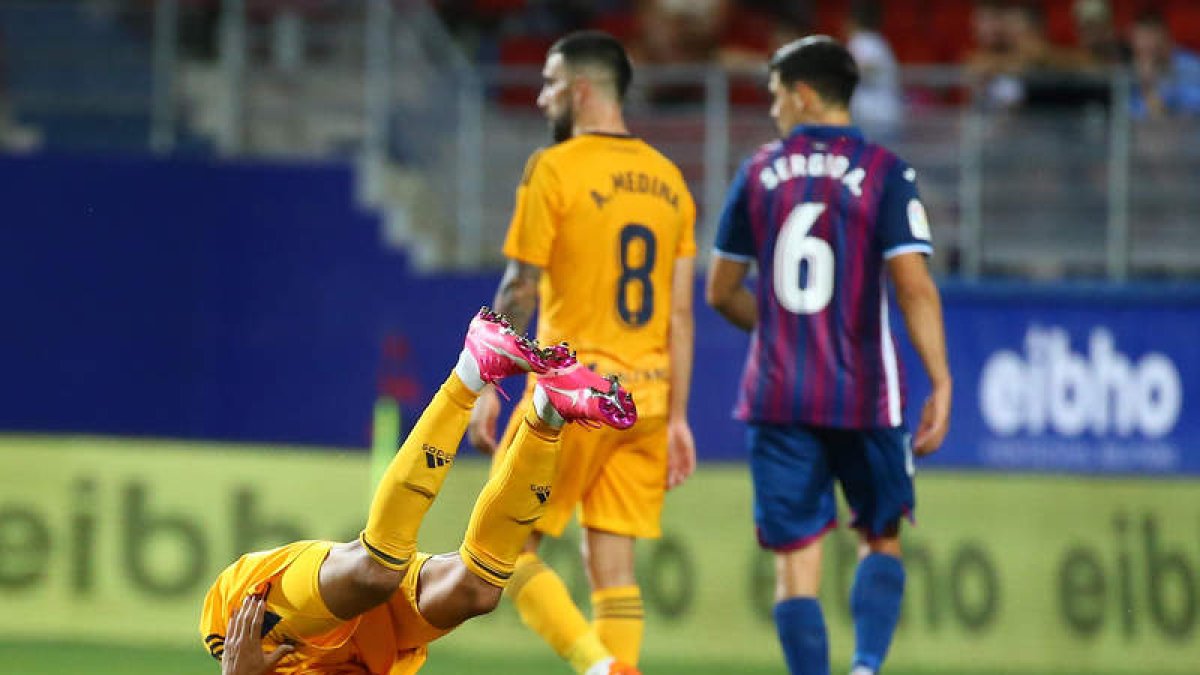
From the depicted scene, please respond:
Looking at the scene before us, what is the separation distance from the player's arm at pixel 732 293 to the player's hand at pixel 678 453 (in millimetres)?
395

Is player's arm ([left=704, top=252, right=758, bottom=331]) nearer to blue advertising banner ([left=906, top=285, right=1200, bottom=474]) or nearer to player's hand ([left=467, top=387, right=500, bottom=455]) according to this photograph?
player's hand ([left=467, top=387, right=500, bottom=455])

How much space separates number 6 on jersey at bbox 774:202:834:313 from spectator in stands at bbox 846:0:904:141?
6161 millimetres

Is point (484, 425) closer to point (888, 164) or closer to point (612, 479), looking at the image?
point (612, 479)

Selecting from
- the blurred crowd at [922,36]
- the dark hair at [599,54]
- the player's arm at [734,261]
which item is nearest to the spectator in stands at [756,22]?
the blurred crowd at [922,36]

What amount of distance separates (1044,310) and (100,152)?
20.5ft

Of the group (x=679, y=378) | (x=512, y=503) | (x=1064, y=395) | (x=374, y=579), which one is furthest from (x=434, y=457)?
(x=1064, y=395)

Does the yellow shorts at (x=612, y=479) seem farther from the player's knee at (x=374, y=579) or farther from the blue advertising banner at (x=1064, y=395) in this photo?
the blue advertising banner at (x=1064, y=395)

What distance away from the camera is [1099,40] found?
44.7ft

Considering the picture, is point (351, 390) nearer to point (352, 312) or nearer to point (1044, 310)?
point (352, 312)

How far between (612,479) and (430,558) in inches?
43.6

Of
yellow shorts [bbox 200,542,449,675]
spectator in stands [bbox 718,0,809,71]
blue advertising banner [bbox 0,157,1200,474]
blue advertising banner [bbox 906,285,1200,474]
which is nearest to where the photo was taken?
yellow shorts [bbox 200,542,449,675]

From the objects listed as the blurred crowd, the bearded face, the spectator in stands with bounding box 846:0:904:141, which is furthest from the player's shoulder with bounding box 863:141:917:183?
the blurred crowd

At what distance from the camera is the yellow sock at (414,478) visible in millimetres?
5582

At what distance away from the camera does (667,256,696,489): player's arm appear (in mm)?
6961
